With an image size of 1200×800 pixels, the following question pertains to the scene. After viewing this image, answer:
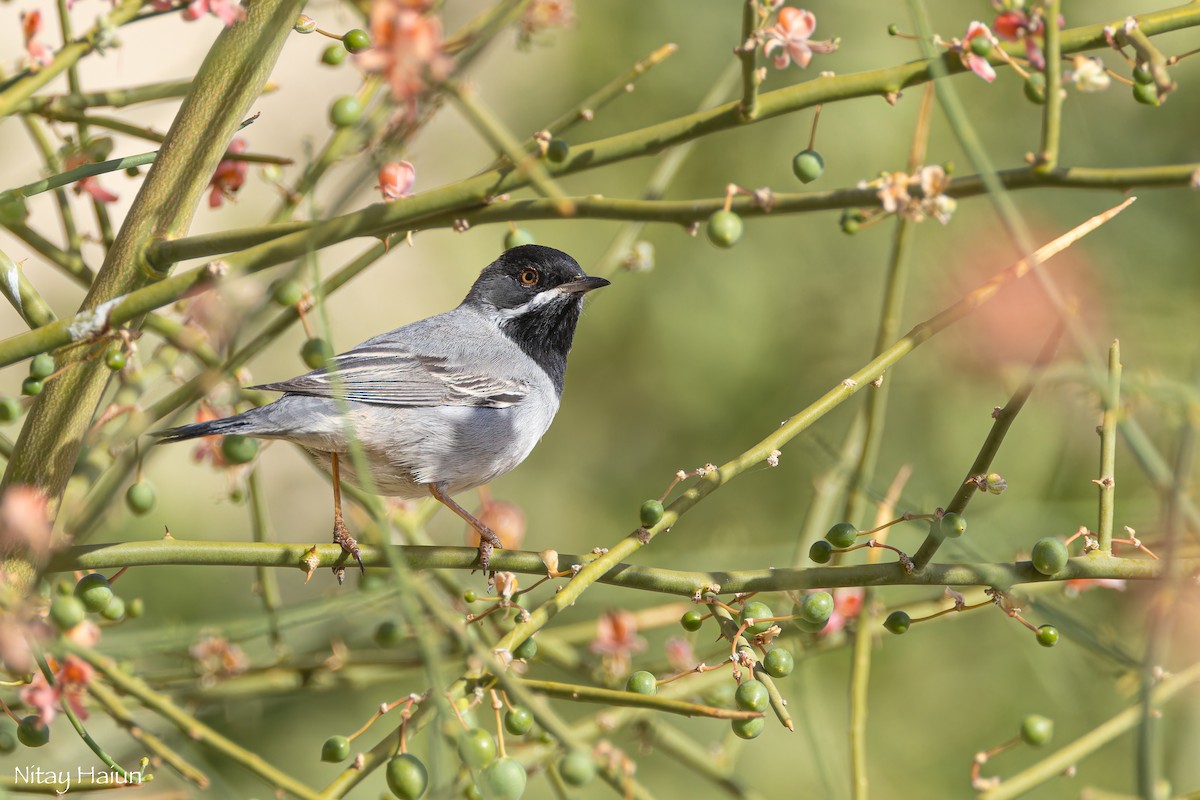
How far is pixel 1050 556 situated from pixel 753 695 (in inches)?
21.4

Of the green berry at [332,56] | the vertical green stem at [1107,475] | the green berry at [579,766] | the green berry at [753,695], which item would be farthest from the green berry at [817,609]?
the green berry at [332,56]

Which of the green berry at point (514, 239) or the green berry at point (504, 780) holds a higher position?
the green berry at point (514, 239)

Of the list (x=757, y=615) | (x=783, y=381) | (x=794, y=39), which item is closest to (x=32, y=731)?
(x=757, y=615)

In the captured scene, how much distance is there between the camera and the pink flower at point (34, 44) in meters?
2.01

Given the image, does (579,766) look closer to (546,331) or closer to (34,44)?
(34,44)

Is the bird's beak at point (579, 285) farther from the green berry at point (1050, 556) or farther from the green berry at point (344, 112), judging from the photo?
the green berry at point (1050, 556)

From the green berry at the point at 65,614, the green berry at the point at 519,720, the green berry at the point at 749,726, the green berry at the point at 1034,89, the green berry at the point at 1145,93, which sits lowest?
the green berry at the point at 65,614

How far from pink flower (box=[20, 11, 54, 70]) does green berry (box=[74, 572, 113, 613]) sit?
2.96ft

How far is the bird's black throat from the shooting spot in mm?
4164

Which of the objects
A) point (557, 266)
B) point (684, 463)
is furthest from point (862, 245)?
point (557, 266)

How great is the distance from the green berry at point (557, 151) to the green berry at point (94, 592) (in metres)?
1.08

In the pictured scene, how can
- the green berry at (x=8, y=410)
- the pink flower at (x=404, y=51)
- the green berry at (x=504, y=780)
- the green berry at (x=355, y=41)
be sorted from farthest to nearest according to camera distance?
1. the green berry at (x=8, y=410)
2. the green berry at (x=355, y=41)
3. the green berry at (x=504, y=780)
4. the pink flower at (x=404, y=51)

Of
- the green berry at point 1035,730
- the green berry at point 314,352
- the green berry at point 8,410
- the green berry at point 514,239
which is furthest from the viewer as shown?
the green berry at point 514,239

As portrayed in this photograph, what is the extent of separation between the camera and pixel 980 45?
75.7 inches
